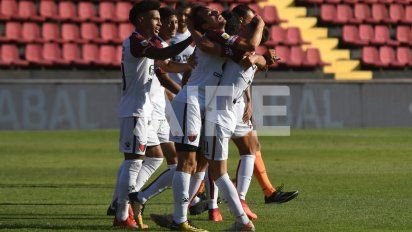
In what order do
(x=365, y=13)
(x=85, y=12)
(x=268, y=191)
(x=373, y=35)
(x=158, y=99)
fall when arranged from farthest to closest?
(x=365, y=13)
(x=373, y=35)
(x=85, y=12)
(x=268, y=191)
(x=158, y=99)

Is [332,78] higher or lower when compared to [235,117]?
lower

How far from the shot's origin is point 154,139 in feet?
31.7

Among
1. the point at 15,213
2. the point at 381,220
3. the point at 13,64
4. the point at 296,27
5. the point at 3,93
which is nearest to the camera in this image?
the point at 381,220

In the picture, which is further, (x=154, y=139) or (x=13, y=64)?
(x=13, y=64)

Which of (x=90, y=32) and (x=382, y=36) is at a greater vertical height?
(x=90, y=32)

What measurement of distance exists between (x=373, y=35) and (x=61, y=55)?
362 inches

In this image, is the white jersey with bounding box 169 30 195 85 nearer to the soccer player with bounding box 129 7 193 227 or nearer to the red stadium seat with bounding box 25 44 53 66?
the soccer player with bounding box 129 7 193 227

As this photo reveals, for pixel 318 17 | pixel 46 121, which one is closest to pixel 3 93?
pixel 46 121

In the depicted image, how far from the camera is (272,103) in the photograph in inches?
948

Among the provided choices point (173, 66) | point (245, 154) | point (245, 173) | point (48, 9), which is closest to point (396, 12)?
point (48, 9)

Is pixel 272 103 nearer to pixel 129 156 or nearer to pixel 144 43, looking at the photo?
pixel 129 156

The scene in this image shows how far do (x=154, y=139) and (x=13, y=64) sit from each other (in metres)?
15.7

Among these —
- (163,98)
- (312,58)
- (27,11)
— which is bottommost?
(312,58)

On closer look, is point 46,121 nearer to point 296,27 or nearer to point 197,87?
point 296,27
